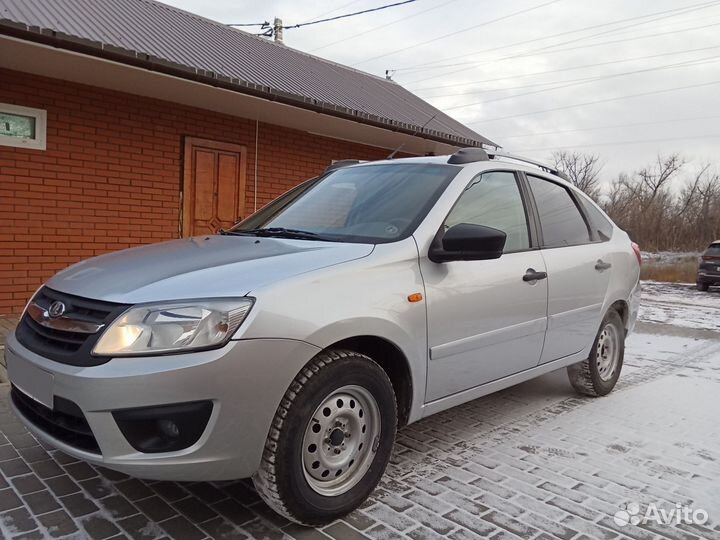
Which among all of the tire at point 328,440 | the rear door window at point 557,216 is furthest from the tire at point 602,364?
the tire at point 328,440

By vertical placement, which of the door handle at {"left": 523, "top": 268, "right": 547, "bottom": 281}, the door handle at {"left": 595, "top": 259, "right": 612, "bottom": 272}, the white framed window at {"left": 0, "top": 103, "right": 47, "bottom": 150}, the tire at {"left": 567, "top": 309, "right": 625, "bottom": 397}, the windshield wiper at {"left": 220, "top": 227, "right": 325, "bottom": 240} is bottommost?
the tire at {"left": 567, "top": 309, "right": 625, "bottom": 397}

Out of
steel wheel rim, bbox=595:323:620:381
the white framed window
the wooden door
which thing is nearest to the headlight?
steel wheel rim, bbox=595:323:620:381

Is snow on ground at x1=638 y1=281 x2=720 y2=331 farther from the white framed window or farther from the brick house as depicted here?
the white framed window

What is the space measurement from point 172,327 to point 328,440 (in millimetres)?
869

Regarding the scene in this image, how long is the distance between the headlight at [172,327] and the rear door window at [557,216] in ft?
8.10

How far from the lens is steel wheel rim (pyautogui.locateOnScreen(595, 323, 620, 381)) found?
449 cm

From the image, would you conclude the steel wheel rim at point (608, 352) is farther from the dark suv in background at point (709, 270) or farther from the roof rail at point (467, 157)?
the dark suv in background at point (709, 270)

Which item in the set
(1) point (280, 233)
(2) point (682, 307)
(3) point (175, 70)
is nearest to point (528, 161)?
(1) point (280, 233)

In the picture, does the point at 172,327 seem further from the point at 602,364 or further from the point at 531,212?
the point at 602,364

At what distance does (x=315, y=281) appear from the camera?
2338 mm

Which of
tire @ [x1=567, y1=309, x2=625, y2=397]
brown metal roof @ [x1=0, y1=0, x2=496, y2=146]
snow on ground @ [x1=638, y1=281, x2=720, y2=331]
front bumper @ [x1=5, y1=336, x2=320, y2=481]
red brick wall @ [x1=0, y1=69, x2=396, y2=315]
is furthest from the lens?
snow on ground @ [x1=638, y1=281, x2=720, y2=331]

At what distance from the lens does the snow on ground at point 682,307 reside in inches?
357

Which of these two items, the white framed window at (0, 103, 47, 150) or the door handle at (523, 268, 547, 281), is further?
the white framed window at (0, 103, 47, 150)

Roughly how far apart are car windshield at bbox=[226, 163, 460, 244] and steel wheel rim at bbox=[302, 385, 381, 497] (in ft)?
2.69
